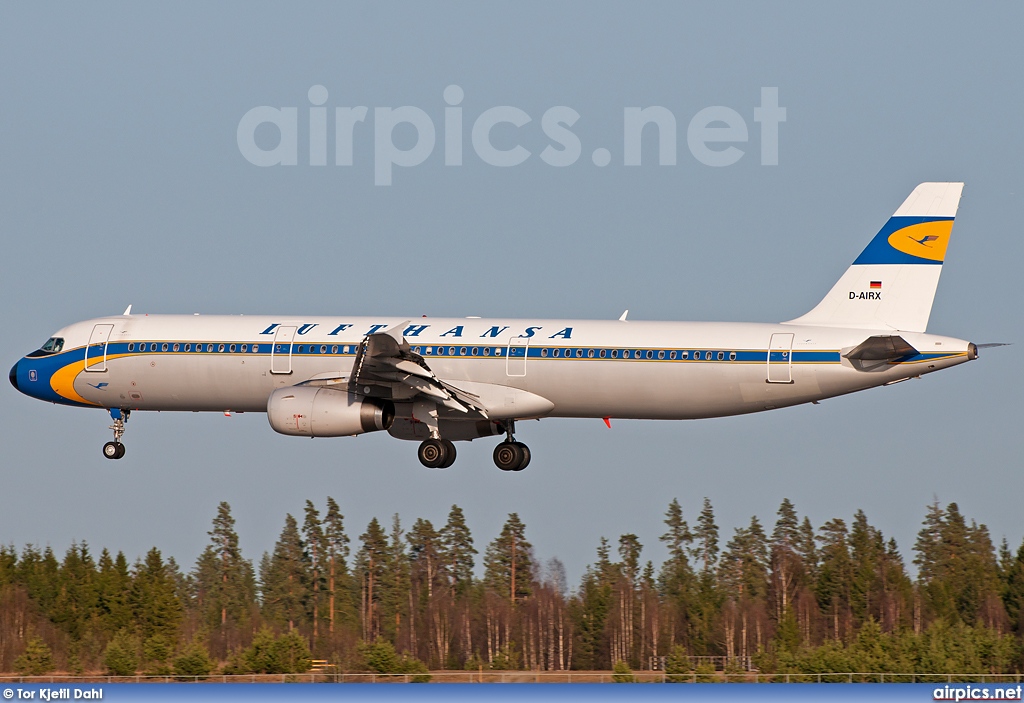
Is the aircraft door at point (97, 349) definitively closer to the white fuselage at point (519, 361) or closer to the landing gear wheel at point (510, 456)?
the white fuselage at point (519, 361)

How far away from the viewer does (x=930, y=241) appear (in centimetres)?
5109

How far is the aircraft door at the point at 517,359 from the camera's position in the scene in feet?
168

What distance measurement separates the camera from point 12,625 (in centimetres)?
11650

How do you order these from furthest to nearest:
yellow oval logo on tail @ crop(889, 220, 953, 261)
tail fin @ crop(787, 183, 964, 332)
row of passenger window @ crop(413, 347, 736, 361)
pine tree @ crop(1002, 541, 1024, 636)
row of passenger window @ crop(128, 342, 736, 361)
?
pine tree @ crop(1002, 541, 1024, 636) < yellow oval logo on tail @ crop(889, 220, 953, 261) < tail fin @ crop(787, 183, 964, 332) < row of passenger window @ crop(128, 342, 736, 361) < row of passenger window @ crop(413, 347, 736, 361)

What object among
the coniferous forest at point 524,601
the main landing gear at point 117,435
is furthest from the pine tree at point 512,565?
the main landing gear at point 117,435

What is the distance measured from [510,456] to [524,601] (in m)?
68.1

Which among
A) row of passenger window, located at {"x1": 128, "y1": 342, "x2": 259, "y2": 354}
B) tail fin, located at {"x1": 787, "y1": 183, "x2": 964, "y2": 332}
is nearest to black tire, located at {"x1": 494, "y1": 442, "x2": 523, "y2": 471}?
row of passenger window, located at {"x1": 128, "y1": 342, "x2": 259, "y2": 354}

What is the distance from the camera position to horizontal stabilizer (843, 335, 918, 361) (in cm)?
4784

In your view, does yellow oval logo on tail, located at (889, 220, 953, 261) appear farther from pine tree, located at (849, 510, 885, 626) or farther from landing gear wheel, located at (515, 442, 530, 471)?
pine tree, located at (849, 510, 885, 626)

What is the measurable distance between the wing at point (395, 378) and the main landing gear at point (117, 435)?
8.01m

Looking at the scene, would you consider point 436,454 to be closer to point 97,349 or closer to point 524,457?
point 524,457

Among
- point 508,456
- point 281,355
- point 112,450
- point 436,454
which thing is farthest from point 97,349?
point 508,456

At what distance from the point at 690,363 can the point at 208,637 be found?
79.2m

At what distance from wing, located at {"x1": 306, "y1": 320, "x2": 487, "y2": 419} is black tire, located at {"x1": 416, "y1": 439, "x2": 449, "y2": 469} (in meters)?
1.60
